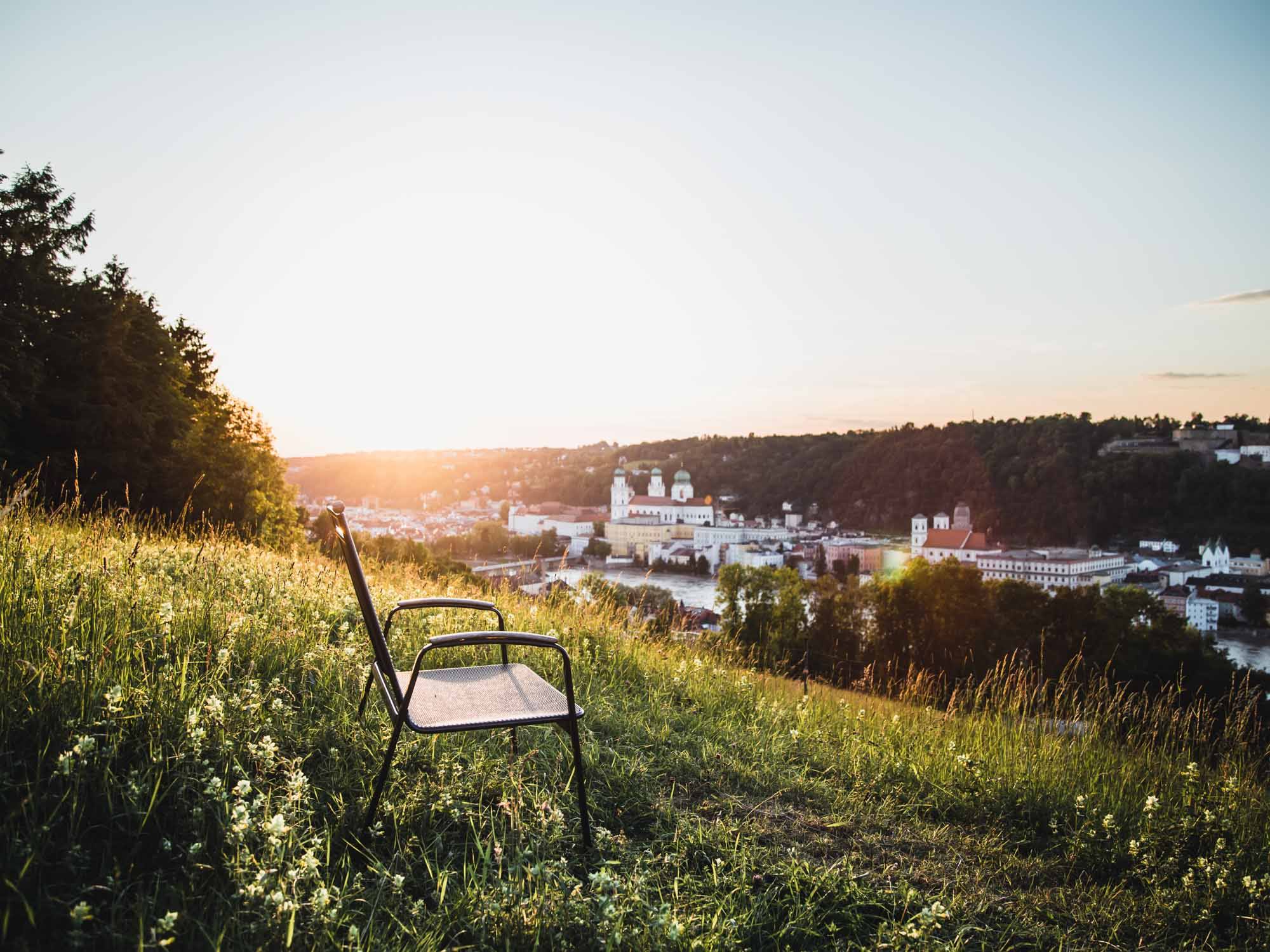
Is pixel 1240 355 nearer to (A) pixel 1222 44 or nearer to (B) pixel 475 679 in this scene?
(A) pixel 1222 44

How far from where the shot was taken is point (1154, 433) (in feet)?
182

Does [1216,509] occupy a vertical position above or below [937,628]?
above

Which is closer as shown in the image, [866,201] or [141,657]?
[141,657]

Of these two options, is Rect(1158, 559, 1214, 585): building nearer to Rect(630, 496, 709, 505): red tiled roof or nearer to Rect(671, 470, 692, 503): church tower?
Rect(630, 496, 709, 505): red tiled roof

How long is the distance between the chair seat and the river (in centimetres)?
1391

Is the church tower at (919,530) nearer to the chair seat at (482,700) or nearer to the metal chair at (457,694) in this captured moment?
the chair seat at (482,700)

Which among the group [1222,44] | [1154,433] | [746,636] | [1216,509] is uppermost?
[1222,44]

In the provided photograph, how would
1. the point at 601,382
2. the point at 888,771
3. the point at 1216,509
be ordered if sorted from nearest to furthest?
the point at 888,771 → the point at 601,382 → the point at 1216,509

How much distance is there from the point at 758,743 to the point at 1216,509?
5546 cm

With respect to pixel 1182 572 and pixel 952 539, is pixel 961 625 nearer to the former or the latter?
pixel 1182 572

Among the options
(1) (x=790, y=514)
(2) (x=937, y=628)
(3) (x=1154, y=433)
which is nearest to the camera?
(2) (x=937, y=628)

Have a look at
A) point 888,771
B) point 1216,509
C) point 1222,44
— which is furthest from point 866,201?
point 1216,509

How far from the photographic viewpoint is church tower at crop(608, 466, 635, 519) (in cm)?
7781

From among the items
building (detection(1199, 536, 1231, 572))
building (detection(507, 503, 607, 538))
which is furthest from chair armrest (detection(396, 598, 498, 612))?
building (detection(1199, 536, 1231, 572))
